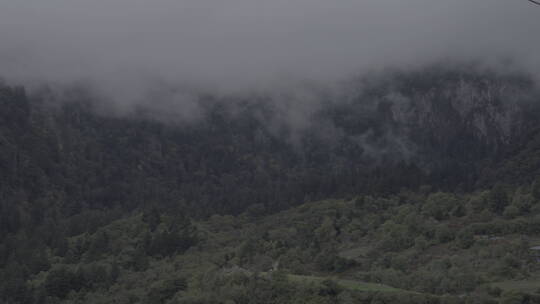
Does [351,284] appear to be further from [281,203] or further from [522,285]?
[281,203]

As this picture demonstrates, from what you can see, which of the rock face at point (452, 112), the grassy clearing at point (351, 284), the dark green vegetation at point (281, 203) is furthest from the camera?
the rock face at point (452, 112)

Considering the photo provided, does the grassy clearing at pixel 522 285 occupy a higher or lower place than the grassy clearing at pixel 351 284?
higher

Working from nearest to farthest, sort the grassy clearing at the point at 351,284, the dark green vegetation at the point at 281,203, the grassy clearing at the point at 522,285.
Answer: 1. the grassy clearing at the point at 522,285
2. the grassy clearing at the point at 351,284
3. the dark green vegetation at the point at 281,203

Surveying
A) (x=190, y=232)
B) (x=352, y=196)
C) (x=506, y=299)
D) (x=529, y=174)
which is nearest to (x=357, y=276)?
(x=506, y=299)

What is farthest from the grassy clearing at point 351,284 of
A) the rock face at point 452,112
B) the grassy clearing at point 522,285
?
the rock face at point 452,112

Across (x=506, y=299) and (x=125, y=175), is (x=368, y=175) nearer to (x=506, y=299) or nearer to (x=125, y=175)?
(x=125, y=175)

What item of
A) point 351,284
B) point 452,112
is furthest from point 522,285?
point 452,112

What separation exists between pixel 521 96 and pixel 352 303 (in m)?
117

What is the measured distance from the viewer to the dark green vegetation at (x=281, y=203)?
80062 millimetres

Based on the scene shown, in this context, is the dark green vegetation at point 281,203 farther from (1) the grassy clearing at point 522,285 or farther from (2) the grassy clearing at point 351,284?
(2) the grassy clearing at point 351,284

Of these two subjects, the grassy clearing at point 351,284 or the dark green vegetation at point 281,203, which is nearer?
the grassy clearing at point 351,284

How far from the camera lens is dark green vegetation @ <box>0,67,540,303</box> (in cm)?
8006

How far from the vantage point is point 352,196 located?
134500 millimetres

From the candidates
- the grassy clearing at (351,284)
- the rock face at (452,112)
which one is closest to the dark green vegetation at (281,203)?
the rock face at (452,112)
